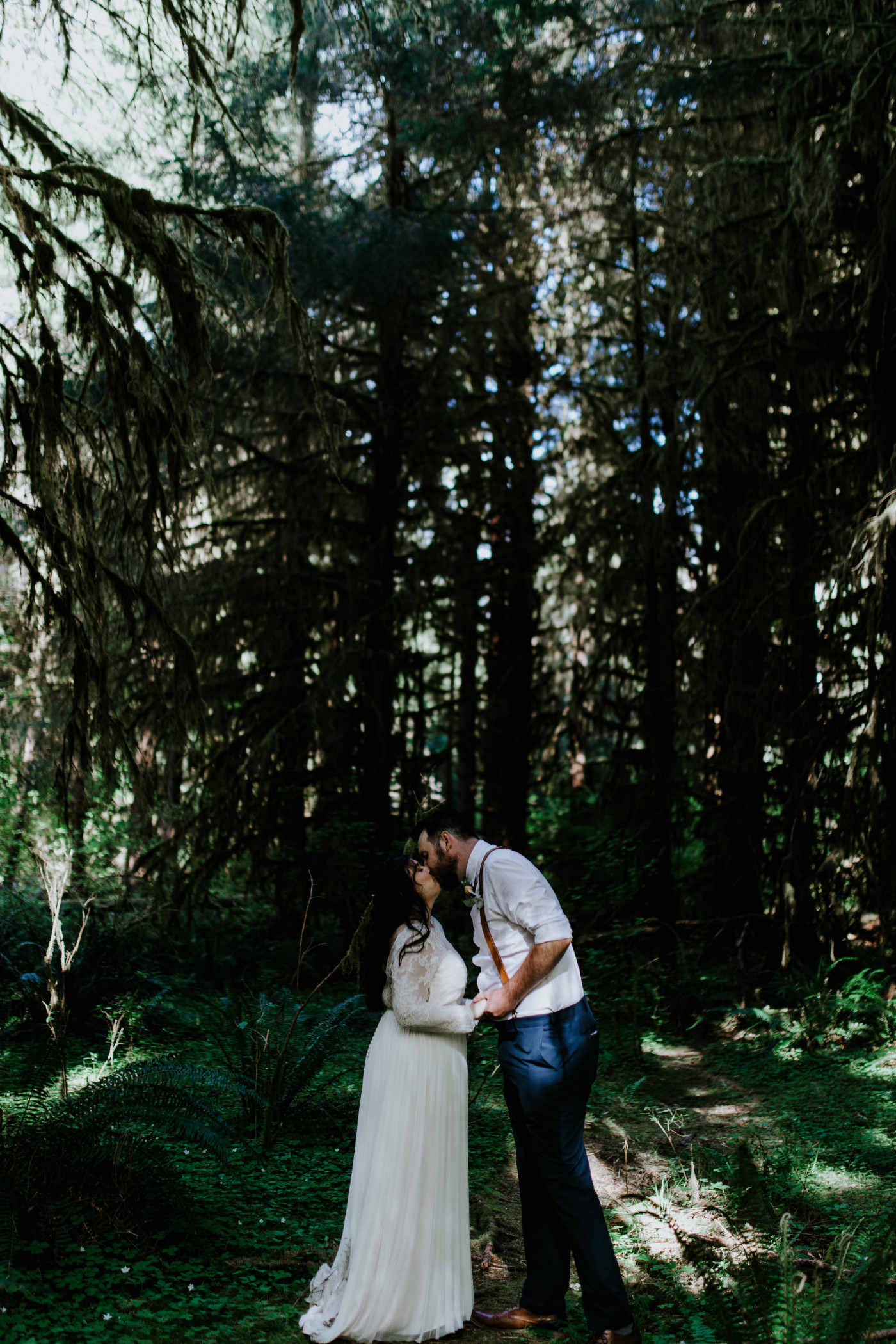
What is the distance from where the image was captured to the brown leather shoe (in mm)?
3639

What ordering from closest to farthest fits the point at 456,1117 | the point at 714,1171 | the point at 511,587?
the point at 456,1117, the point at 714,1171, the point at 511,587

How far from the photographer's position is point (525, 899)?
3574mm

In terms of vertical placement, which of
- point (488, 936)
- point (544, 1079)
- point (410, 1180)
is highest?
point (488, 936)

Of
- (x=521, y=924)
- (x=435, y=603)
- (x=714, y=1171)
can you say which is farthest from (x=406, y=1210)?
(x=435, y=603)

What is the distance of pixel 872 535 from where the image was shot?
251 inches

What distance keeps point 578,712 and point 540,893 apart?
8.22m

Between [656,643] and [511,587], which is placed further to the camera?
[511,587]

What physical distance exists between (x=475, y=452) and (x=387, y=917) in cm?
764

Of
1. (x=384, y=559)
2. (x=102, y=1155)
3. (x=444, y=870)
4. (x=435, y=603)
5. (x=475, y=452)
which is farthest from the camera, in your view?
(x=435, y=603)

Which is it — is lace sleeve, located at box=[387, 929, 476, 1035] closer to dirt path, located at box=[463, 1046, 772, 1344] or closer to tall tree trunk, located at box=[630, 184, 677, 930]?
dirt path, located at box=[463, 1046, 772, 1344]

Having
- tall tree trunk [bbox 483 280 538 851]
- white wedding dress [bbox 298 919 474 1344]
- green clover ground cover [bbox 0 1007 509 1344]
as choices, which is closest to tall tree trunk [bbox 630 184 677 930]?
tall tree trunk [bbox 483 280 538 851]

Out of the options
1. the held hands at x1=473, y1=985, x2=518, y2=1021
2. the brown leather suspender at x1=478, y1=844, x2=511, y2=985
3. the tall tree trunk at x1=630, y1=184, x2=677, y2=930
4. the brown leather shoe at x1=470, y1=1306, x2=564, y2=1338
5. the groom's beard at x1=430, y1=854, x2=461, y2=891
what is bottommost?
the brown leather shoe at x1=470, y1=1306, x2=564, y2=1338

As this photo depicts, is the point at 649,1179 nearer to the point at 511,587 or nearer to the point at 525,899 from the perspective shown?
the point at 525,899

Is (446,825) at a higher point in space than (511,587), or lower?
lower
